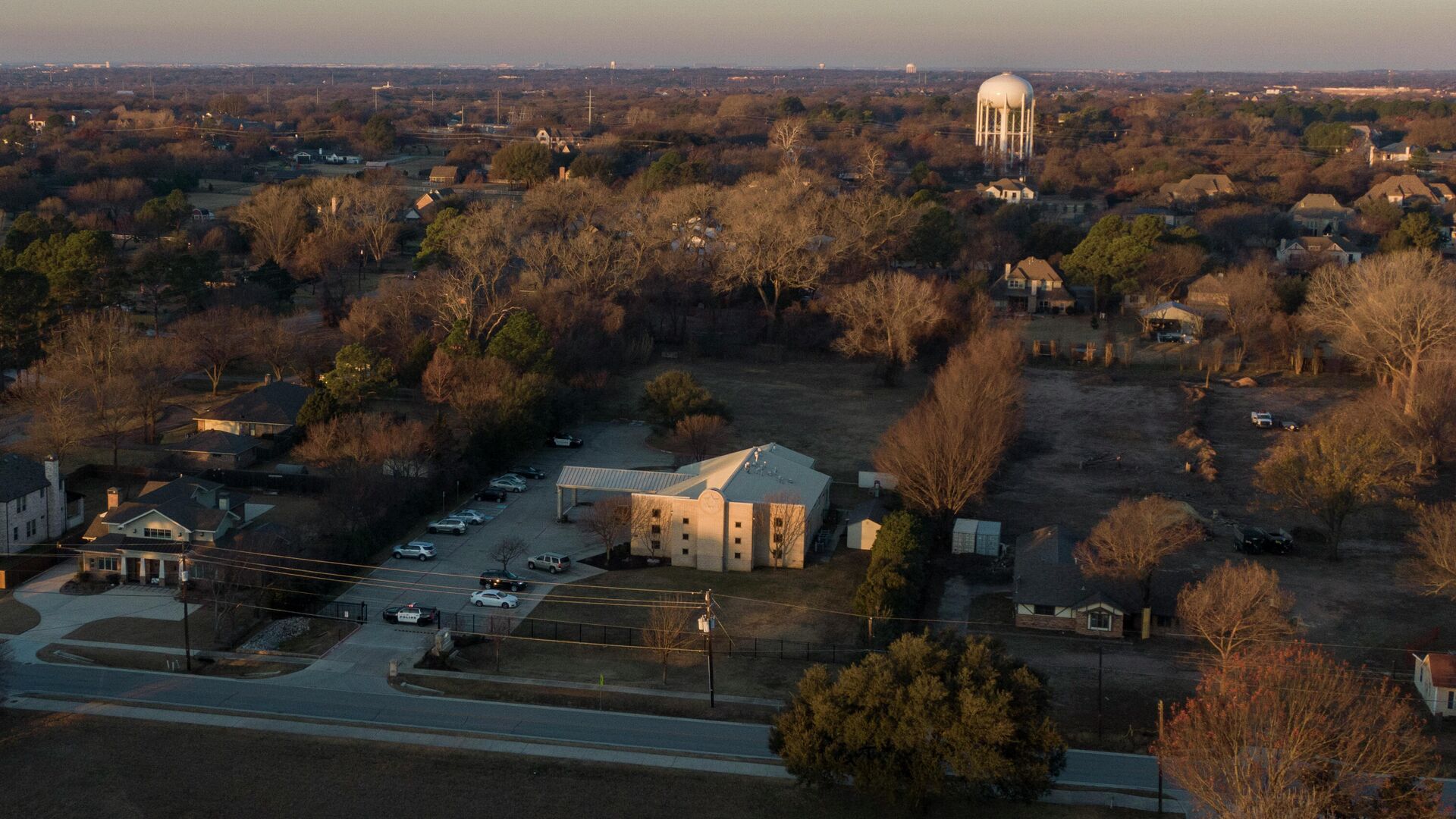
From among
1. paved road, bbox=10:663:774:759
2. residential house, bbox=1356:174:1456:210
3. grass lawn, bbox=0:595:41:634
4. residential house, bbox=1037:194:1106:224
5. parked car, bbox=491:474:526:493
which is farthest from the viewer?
residential house, bbox=1037:194:1106:224

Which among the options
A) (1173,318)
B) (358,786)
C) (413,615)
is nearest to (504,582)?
(413,615)

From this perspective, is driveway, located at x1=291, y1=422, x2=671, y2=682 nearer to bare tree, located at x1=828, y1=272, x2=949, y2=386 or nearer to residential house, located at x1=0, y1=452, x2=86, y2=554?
residential house, located at x1=0, y1=452, x2=86, y2=554

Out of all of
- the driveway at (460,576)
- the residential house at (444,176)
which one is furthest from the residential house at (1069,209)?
the driveway at (460,576)

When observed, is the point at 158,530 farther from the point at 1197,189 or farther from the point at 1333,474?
the point at 1197,189

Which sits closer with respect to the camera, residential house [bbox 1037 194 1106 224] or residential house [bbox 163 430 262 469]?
residential house [bbox 163 430 262 469]

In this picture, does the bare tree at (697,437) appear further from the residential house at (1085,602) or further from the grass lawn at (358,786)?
the grass lawn at (358,786)

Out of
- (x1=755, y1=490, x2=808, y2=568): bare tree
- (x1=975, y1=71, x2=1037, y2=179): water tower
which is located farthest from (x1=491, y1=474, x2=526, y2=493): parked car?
(x1=975, y1=71, x2=1037, y2=179): water tower
